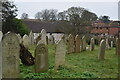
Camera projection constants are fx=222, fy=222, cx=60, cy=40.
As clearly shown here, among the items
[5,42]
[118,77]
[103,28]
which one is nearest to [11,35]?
[5,42]

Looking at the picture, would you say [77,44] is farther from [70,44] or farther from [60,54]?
[60,54]

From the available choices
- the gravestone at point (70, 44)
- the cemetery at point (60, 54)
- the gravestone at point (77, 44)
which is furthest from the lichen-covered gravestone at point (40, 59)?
the gravestone at point (77, 44)

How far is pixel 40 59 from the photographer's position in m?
9.08

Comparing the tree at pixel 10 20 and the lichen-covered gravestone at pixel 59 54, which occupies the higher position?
the tree at pixel 10 20

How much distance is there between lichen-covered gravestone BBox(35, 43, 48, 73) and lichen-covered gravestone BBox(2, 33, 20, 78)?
107cm

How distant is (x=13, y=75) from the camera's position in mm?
8125

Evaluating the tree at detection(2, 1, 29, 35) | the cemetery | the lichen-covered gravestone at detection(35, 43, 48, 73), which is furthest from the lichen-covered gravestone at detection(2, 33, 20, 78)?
the tree at detection(2, 1, 29, 35)

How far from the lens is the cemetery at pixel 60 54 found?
26.6ft

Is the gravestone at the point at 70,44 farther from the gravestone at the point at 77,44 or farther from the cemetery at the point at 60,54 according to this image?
the gravestone at the point at 77,44

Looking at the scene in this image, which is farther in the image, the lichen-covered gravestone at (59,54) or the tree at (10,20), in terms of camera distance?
the tree at (10,20)

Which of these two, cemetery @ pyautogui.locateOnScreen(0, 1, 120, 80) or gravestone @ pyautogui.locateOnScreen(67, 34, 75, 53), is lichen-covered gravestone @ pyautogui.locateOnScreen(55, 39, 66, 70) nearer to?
cemetery @ pyautogui.locateOnScreen(0, 1, 120, 80)

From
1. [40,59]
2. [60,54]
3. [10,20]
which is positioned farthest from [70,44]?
[10,20]

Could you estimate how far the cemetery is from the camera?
8.10m

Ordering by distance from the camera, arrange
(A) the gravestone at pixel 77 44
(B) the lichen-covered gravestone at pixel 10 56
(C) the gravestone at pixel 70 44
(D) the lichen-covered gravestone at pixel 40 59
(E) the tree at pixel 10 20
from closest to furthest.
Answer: (B) the lichen-covered gravestone at pixel 10 56 → (D) the lichen-covered gravestone at pixel 40 59 → (C) the gravestone at pixel 70 44 → (A) the gravestone at pixel 77 44 → (E) the tree at pixel 10 20
